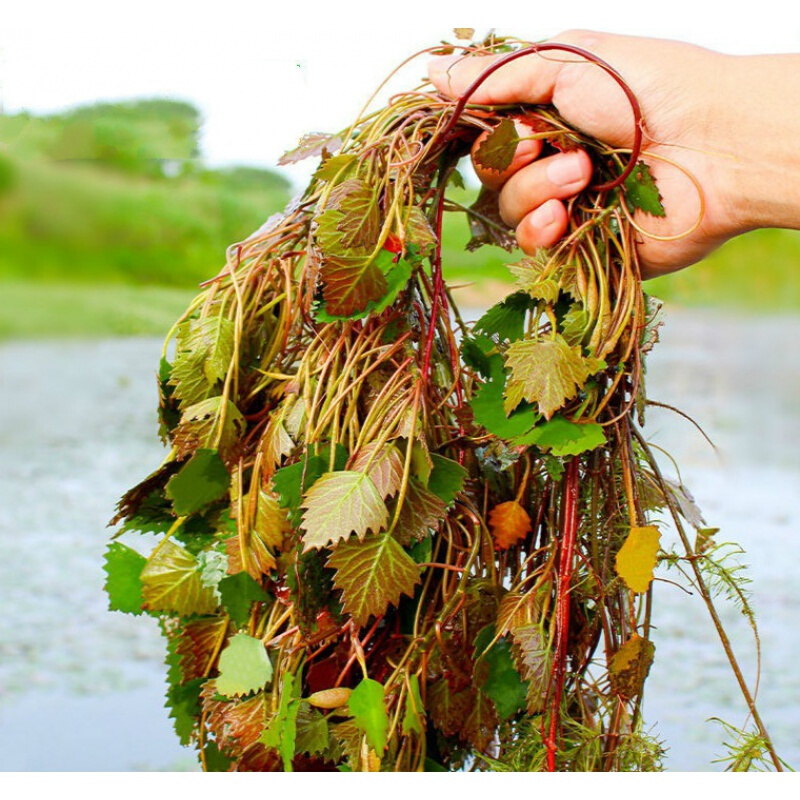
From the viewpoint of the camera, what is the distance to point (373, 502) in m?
0.48

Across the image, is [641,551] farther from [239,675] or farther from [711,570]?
[239,675]

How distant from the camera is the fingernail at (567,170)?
56cm

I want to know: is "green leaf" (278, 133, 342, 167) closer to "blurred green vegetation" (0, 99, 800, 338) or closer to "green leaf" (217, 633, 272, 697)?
"green leaf" (217, 633, 272, 697)

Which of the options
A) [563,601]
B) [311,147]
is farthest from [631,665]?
[311,147]

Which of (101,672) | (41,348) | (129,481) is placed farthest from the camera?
(129,481)

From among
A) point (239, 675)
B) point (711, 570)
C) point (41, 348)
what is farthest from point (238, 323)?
point (41, 348)

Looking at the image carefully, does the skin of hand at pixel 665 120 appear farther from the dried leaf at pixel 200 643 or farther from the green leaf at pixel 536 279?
the dried leaf at pixel 200 643

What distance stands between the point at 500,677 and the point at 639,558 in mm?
121

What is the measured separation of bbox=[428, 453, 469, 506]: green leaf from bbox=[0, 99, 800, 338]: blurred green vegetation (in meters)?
0.98

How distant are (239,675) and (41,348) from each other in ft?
5.59

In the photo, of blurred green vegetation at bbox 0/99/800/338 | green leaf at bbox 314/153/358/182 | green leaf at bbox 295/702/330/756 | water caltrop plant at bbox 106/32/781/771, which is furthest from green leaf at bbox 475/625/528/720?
blurred green vegetation at bbox 0/99/800/338

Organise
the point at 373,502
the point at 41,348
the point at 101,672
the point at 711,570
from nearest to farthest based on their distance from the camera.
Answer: the point at 373,502 < the point at 711,570 < the point at 101,672 < the point at 41,348

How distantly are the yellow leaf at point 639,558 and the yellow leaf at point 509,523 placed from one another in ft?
0.24

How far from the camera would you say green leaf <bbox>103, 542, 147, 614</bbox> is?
0.59 metres
